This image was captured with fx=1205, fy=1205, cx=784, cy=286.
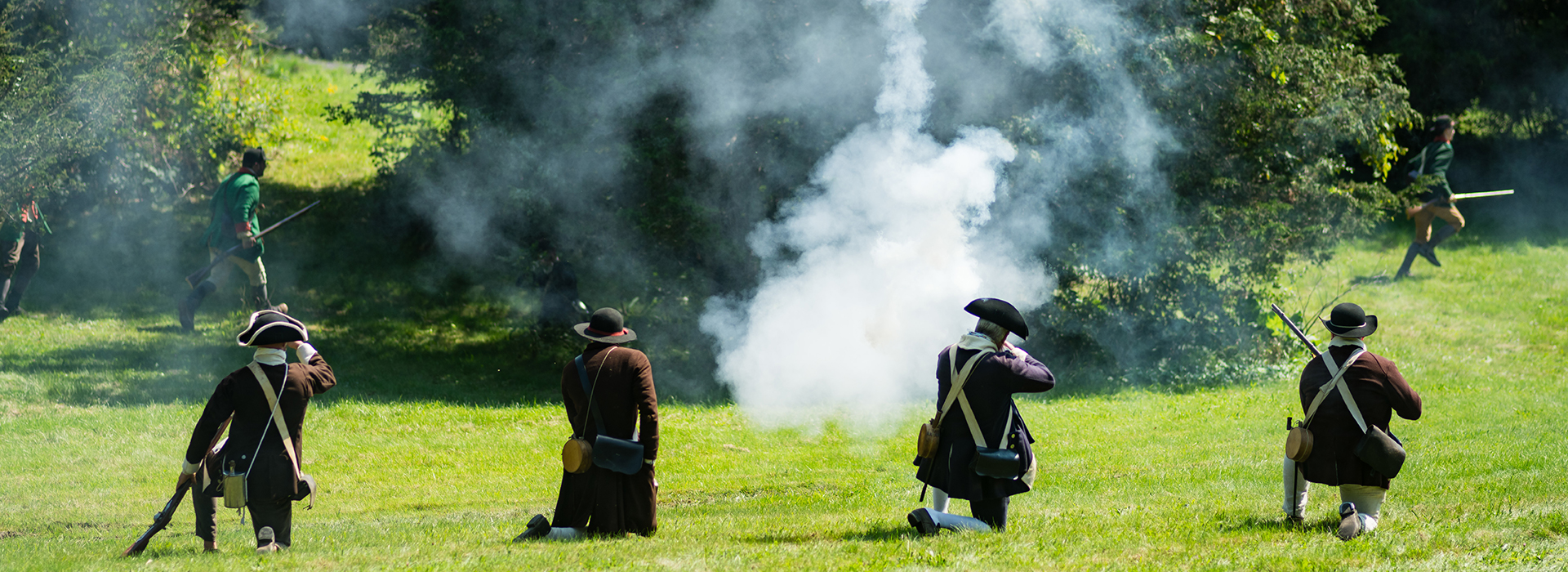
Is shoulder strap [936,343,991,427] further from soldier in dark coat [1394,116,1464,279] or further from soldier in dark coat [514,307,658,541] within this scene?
soldier in dark coat [1394,116,1464,279]

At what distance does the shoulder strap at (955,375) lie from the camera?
6230mm

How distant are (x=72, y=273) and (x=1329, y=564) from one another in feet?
54.1

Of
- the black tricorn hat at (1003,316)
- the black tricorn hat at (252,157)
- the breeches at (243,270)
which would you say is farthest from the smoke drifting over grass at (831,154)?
the black tricorn hat at (1003,316)

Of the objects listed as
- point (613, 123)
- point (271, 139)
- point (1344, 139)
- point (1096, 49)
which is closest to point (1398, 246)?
point (1344, 139)

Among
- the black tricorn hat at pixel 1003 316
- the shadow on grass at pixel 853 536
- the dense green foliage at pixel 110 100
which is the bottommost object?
the shadow on grass at pixel 853 536

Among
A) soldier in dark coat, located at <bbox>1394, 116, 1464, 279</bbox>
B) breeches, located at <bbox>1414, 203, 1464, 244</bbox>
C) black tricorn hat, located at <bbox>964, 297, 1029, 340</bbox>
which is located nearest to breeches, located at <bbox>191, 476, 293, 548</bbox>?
black tricorn hat, located at <bbox>964, 297, 1029, 340</bbox>

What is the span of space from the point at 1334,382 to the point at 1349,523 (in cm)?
74

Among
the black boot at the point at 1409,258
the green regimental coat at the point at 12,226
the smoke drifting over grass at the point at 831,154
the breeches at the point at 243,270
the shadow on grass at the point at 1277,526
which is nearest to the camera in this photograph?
the shadow on grass at the point at 1277,526

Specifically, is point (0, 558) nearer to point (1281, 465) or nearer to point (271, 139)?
point (1281, 465)

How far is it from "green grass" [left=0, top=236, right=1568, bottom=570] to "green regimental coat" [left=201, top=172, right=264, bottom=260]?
147 cm

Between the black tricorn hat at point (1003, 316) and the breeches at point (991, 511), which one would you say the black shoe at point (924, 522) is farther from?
the black tricorn hat at point (1003, 316)

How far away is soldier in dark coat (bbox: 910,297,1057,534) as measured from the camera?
6191 mm

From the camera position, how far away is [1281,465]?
932cm

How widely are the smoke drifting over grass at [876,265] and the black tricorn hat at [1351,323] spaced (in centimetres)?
465
